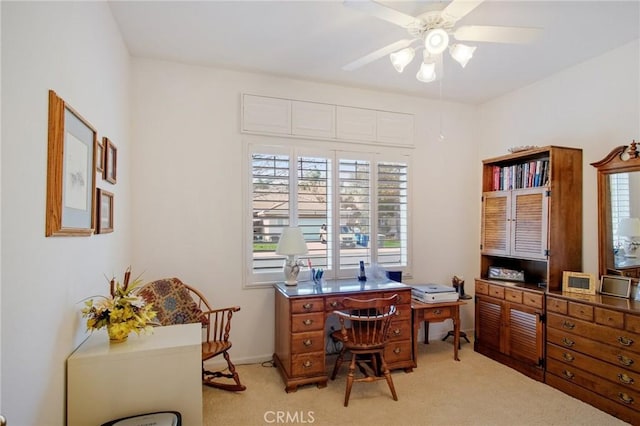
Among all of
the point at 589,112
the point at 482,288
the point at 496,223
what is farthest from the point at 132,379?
the point at 589,112

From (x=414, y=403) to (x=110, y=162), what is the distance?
110 inches

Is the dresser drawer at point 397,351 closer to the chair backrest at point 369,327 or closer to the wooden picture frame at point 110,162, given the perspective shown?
the chair backrest at point 369,327

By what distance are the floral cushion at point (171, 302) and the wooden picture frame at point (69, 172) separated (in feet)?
3.24

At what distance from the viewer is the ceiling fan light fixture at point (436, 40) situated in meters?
1.98

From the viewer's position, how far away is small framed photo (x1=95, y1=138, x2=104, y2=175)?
6.46 ft

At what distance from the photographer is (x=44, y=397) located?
1363 millimetres

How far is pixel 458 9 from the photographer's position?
1830 millimetres

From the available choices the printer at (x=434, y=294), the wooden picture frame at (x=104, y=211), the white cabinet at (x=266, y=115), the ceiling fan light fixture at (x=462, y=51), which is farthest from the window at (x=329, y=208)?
the ceiling fan light fixture at (x=462, y=51)

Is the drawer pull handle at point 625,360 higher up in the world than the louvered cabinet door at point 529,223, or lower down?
lower down

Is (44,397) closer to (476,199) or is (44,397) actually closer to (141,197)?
(141,197)

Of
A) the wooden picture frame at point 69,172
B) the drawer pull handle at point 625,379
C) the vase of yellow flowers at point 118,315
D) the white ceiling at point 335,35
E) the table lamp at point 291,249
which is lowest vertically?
the drawer pull handle at point 625,379

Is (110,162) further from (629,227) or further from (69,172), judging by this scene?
(629,227)

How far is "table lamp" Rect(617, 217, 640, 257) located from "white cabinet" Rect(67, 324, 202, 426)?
328 centimetres

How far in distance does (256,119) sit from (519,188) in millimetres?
2659
